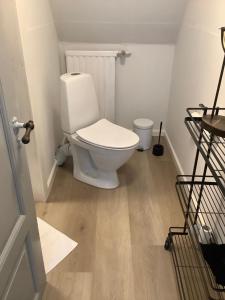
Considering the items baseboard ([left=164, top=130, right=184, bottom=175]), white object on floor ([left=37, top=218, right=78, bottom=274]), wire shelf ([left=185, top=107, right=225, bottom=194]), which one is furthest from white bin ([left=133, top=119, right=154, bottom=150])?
white object on floor ([left=37, top=218, right=78, bottom=274])

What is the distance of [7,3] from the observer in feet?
4.04

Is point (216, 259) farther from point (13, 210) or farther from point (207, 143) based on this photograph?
point (13, 210)

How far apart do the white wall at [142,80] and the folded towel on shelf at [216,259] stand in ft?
5.93

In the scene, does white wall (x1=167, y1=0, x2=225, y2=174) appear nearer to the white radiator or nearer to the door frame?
the white radiator

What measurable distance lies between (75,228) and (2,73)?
48.2 inches

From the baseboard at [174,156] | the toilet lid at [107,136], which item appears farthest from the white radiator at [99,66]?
the baseboard at [174,156]

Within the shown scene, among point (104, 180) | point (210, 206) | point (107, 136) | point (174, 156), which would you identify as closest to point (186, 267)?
point (210, 206)

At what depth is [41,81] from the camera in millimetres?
1958

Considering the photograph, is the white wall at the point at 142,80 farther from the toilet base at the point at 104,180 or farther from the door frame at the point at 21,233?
the door frame at the point at 21,233

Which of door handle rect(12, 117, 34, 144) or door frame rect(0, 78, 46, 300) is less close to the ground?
door handle rect(12, 117, 34, 144)

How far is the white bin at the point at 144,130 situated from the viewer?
8.66ft

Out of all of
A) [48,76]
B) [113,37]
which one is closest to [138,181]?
[48,76]

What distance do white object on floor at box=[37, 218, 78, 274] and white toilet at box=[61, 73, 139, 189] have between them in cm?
57

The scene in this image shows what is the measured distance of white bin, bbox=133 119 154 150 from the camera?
264 cm
